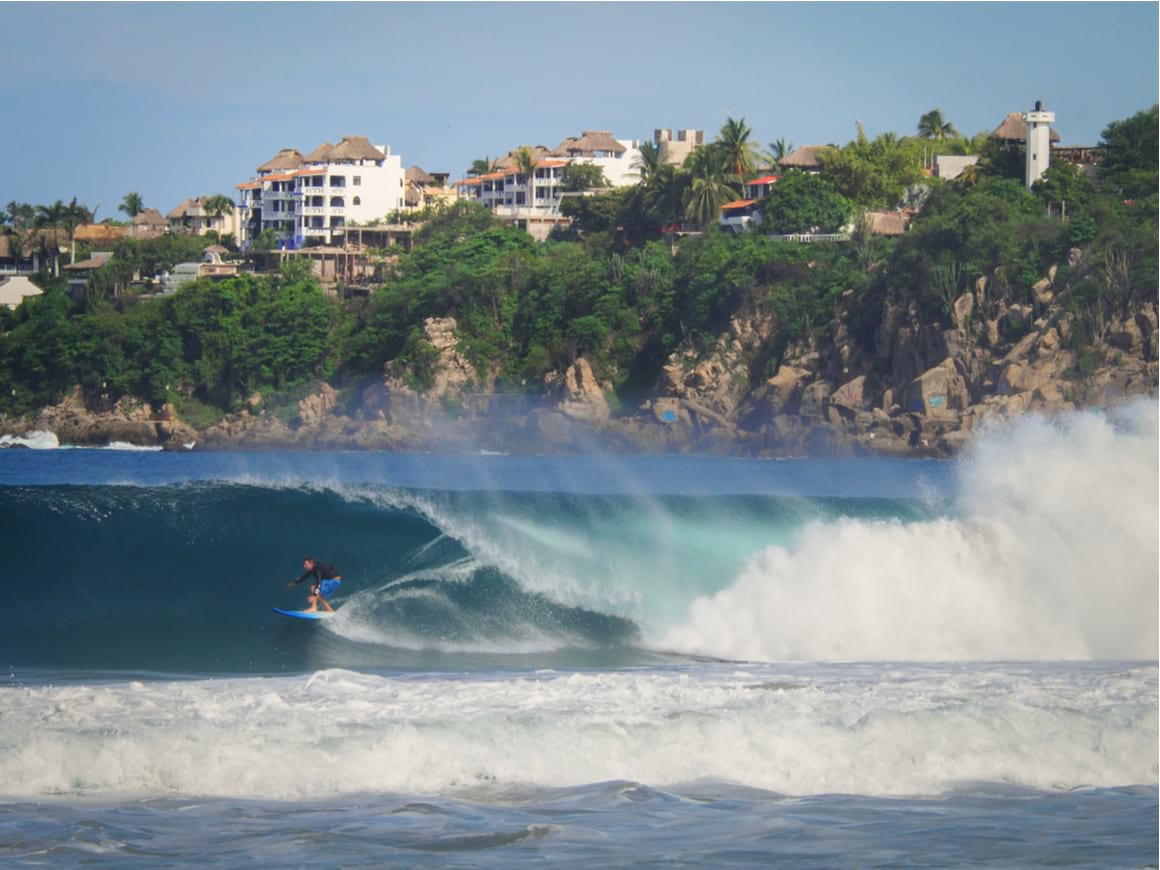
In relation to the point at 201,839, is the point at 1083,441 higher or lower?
higher

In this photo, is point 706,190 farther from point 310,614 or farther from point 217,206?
point 310,614

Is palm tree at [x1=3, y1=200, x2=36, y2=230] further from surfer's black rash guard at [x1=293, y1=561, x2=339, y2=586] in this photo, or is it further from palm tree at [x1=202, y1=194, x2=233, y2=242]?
surfer's black rash guard at [x1=293, y1=561, x2=339, y2=586]

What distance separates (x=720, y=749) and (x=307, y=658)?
5818mm

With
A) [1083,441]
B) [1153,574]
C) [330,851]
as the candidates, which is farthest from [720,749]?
[1083,441]

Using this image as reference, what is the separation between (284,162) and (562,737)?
116m

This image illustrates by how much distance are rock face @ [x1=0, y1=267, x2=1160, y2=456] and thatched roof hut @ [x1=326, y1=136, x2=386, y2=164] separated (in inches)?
1404

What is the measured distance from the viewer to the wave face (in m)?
16.6

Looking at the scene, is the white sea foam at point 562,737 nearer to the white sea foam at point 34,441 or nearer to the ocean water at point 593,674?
the ocean water at point 593,674

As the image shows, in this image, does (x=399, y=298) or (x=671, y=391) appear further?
(x=399, y=298)

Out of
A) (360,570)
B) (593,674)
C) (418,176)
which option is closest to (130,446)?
(418,176)

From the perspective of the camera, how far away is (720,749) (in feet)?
38.3

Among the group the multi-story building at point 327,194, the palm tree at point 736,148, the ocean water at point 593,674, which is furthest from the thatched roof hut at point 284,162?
the ocean water at point 593,674

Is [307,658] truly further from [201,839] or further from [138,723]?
[201,839]

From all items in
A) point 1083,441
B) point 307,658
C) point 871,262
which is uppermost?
point 871,262
